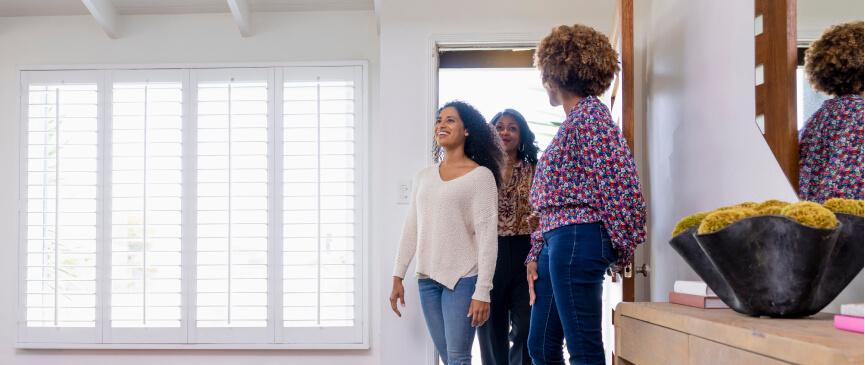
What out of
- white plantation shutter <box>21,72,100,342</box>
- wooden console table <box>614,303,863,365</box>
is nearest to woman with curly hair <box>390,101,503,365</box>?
wooden console table <box>614,303,863,365</box>

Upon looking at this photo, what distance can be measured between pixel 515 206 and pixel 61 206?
103 inches

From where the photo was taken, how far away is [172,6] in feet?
14.7

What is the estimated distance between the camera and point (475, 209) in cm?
288

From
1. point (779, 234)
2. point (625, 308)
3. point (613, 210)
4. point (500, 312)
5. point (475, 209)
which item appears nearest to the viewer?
point (779, 234)

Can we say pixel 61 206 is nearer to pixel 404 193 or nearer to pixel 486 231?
pixel 404 193

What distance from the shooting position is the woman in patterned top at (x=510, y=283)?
3041mm

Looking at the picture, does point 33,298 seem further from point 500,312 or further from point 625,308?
point 625,308

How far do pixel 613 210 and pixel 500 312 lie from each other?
44.0 inches

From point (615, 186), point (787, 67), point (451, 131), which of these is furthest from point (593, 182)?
point (451, 131)

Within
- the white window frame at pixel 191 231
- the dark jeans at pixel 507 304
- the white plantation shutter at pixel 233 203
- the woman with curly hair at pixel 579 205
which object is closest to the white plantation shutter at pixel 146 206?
the white window frame at pixel 191 231

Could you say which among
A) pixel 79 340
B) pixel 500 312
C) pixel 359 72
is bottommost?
pixel 79 340

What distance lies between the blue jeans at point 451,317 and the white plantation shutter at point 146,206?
2.00 meters

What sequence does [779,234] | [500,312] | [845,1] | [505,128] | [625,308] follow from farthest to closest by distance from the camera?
[505,128]
[500,312]
[625,308]
[845,1]
[779,234]

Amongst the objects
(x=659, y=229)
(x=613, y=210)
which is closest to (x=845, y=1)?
(x=613, y=210)
